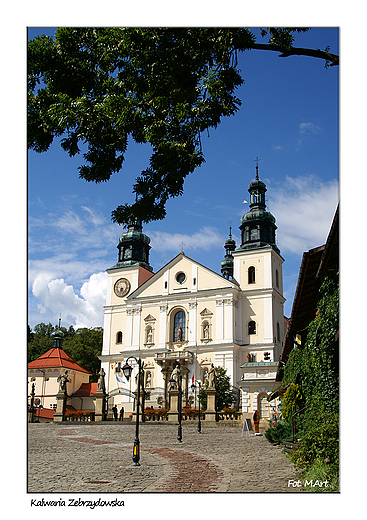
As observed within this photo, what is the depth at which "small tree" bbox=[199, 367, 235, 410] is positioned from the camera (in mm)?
35800

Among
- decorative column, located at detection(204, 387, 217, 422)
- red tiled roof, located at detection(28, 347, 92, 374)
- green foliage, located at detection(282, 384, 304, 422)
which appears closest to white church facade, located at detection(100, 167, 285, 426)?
decorative column, located at detection(204, 387, 217, 422)

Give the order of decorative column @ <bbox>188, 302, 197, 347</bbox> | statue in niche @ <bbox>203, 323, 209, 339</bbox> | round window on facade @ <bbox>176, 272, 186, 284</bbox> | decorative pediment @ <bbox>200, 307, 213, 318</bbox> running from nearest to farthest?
statue in niche @ <bbox>203, 323, 209, 339</bbox>
decorative column @ <bbox>188, 302, 197, 347</bbox>
decorative pediment @ <bbox>200, 307, 213, 318</bbox>
round window on facade @ <bbox>176, 272, 186, 284</bbox>

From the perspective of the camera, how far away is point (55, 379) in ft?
52.9

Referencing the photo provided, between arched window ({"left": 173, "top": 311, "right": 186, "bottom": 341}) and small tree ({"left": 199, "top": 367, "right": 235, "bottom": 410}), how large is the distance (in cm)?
575

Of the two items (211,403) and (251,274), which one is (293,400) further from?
(251,274)

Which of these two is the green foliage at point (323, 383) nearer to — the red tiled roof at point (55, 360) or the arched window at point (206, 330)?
the red tiled roof at point (55, 360)

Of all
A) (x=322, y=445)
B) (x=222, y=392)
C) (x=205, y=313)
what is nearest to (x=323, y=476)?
(x=322, y=445)

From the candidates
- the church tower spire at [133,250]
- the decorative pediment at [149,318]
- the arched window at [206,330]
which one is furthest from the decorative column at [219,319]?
the church tower spire at [133,250]

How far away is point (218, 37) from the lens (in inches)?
235

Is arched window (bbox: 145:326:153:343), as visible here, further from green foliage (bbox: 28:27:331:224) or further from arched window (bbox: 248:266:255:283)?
green foliage (bbox: 28:27:331:224)

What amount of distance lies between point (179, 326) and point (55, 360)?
102 feet

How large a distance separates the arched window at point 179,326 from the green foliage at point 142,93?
123ft

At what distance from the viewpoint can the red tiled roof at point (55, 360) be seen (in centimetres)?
1092
